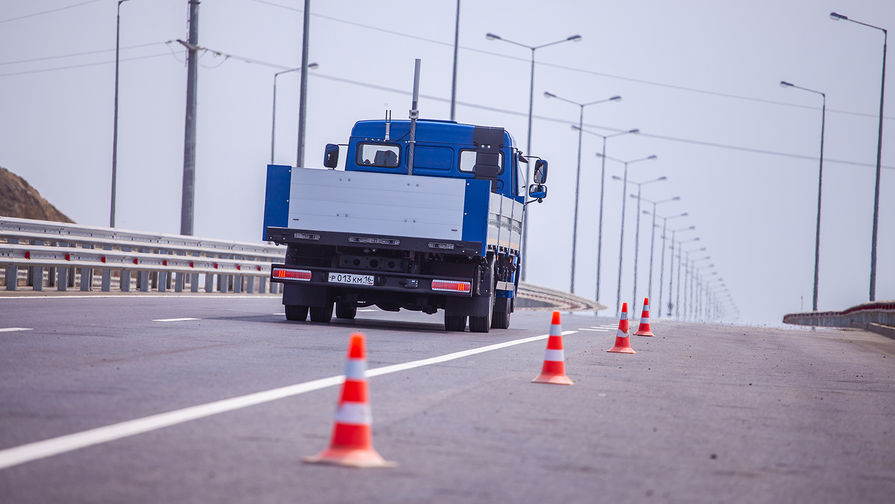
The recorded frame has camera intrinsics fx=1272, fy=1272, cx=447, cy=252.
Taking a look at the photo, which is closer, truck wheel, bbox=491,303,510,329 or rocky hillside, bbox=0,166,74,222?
truck wheel, bbox=491,303,510,329

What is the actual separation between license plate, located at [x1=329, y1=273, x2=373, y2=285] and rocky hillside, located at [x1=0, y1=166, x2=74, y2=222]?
5409 centimetres

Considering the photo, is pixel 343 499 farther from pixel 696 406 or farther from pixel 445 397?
pixel 696 406

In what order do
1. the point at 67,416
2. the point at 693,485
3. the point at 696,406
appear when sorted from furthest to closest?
the point at 696,406 < the point at 67,416 < the point at 693,485

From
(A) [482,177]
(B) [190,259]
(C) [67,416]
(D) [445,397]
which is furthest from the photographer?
(B) [190,259]

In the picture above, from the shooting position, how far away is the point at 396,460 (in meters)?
6.20

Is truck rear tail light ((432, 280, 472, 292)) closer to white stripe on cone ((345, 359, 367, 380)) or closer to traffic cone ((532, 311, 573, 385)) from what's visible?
traffic cone ((532, 311, 573, 385))

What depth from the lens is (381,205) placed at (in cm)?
1736

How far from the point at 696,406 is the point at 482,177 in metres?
10.2

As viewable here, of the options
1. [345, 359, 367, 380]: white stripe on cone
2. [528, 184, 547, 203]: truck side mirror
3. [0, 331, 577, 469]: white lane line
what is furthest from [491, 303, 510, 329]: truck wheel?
[345, 359, 367, 380]: white stripe on cone

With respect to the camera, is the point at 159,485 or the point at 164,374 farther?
the point at 164,374

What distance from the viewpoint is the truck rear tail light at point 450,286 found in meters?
17.5

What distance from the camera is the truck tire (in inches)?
825

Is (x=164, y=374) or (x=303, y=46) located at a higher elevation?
(x=303, y=46)

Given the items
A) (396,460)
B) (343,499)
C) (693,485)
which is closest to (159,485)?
(343,499)
